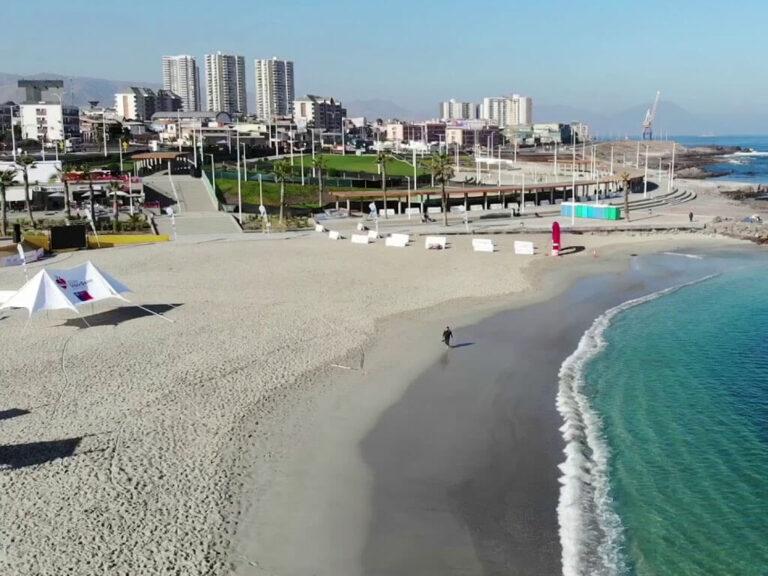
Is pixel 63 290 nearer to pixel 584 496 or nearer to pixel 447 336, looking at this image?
pixel 447 336

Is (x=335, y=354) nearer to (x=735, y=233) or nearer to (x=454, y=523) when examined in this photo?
(x=454, y=523)

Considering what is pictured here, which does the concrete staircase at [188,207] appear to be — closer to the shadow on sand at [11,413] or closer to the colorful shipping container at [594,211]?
the colorful shipping container at [594,211]

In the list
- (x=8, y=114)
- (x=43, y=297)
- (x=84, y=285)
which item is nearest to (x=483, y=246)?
(x=84, y=285)

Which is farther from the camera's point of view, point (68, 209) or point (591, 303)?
point (68, 209)

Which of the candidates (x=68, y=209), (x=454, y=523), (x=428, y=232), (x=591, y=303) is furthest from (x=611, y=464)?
(x=68, y=209)

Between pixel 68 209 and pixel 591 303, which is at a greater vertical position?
pixel 68 209

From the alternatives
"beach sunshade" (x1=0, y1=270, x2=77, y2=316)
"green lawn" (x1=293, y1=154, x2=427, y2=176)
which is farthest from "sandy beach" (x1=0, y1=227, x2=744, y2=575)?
"green lawn" (x1=293, y1=154, x2=427, y2=176)

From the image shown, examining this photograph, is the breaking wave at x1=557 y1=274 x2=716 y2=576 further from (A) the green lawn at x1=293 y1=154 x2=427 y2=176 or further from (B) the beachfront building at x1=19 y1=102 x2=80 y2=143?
(B) the beachfront building at x1=19 y1=102 x2=80 y2=143
